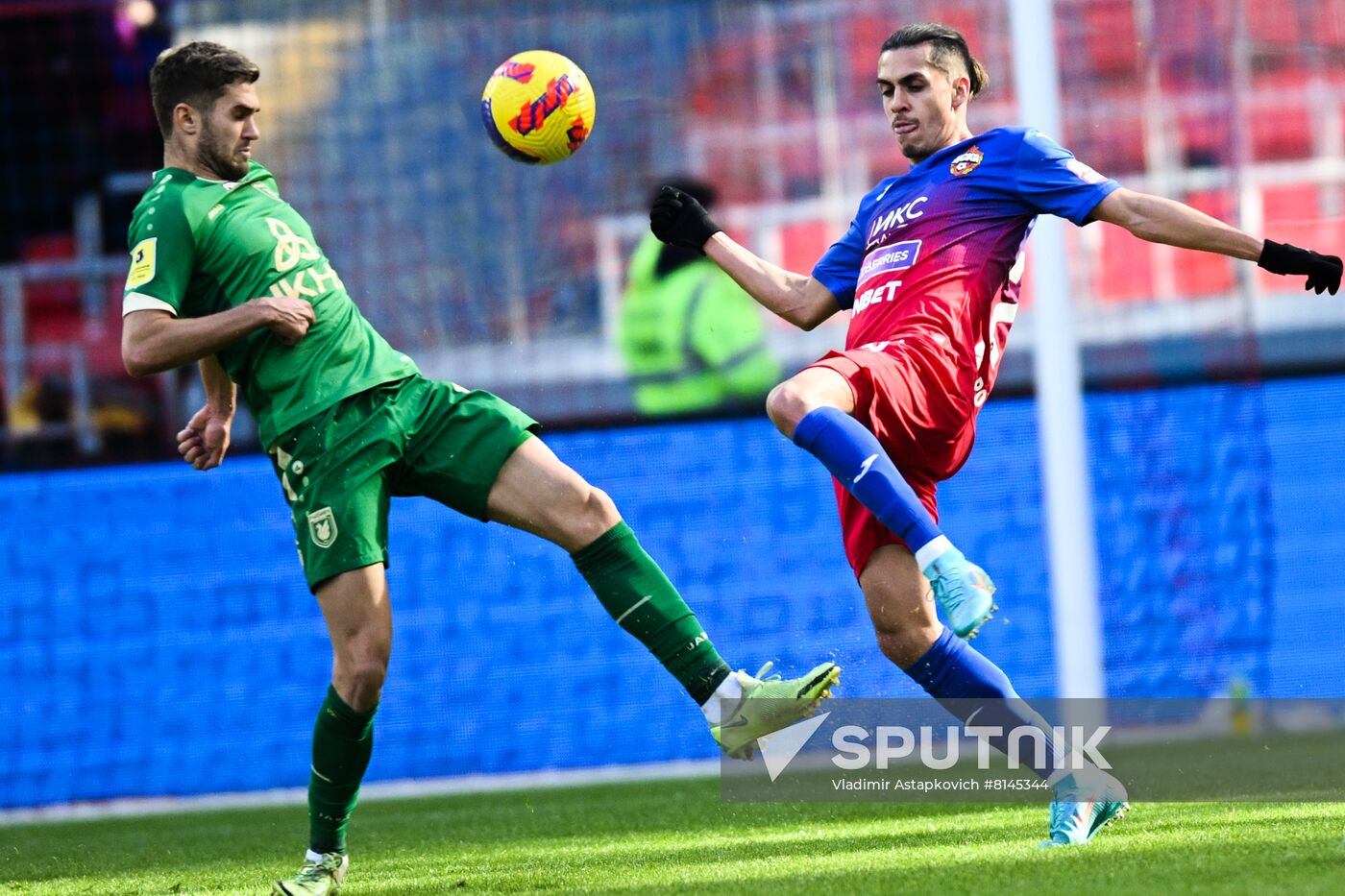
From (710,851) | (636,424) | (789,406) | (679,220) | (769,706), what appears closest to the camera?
(769,706)

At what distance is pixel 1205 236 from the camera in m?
4.06

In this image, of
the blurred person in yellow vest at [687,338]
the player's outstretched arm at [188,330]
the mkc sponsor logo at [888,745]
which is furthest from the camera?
the blurred person in yellow vest at [687,338]

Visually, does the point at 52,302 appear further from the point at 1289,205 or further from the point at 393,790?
the point at 1289,205

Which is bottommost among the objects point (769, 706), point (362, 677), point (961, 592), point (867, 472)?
point (769, 706)

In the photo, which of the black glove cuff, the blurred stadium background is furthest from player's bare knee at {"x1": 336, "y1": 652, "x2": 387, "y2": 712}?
the blurred stadium background

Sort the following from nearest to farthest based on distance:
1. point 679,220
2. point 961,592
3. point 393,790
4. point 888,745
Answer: point 961,592
point 679,220
point 888,745
point 393,790

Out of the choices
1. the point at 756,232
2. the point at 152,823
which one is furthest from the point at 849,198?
the point at 152,823

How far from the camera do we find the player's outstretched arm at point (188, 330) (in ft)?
13.0

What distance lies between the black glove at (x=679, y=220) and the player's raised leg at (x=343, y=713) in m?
1.33

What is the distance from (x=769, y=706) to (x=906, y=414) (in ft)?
2.65

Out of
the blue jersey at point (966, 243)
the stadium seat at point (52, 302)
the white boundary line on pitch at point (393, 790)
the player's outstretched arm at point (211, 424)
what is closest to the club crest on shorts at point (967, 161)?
the blue jersey at point (966, 243)

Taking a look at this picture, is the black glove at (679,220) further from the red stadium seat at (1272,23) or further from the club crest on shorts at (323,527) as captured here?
the red stadium seat at (1272,23)

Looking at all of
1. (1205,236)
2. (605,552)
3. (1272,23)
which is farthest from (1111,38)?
(605,552)

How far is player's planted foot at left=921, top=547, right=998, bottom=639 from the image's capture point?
3.61 meters
